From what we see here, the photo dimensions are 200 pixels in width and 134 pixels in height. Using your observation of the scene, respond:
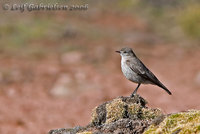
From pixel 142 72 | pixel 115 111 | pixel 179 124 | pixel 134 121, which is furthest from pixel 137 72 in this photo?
pixel 179 124

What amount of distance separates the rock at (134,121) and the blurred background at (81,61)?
9.38m

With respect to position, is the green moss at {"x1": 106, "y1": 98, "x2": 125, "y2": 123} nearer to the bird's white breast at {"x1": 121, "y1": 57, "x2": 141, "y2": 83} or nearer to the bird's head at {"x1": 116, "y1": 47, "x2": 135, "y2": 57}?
the bird's white breast at {"x1": 121, "y1": 57, "x2": 141, "y2": 83}

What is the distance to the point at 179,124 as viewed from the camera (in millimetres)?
5184

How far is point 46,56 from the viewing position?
931 inches

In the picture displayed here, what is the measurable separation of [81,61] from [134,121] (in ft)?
56.8

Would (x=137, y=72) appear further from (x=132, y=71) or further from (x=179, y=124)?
(x=179, y=124)

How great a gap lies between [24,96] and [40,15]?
37.4 feet

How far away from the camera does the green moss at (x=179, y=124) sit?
5027 millimetres

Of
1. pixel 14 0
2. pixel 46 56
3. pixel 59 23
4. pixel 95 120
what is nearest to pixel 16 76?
pixel 46 56

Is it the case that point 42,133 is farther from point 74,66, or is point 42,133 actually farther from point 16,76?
point 74,66

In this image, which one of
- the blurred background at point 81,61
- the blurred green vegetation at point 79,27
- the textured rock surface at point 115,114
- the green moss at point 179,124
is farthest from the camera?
the blurred green vegetation at point 79,27

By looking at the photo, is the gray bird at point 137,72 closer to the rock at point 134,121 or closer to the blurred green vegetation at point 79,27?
the rock at point 134,121

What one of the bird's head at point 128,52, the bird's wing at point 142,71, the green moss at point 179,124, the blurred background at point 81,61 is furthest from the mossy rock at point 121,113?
the blurred background at point 81,61

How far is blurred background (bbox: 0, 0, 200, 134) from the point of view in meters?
18.4
